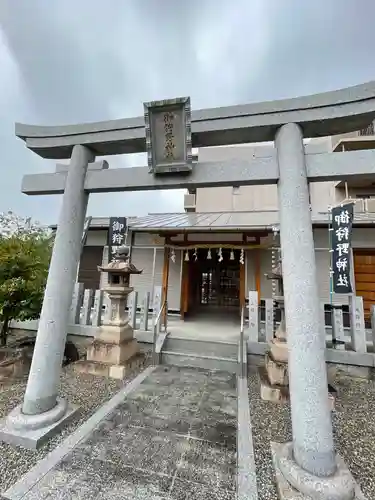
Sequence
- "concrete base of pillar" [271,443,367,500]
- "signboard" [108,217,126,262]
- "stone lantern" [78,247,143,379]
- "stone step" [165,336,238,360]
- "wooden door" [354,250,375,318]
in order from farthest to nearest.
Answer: "wooden door" [354,250,375,318] → "signboard" [108,217,126,262] → "stone step" [165,336,238,360] → "stone lantern" [78,247,143,379] → "concrete base of pillar" [271,443,367,500]

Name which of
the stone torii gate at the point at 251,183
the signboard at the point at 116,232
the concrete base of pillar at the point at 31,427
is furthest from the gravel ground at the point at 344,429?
the signboard at the point at 116,232

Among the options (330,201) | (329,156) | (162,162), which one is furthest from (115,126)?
(330,201)

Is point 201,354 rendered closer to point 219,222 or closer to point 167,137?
point 167,137

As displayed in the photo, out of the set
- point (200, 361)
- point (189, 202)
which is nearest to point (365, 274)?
point (200, 361)

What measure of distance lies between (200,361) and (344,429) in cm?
286

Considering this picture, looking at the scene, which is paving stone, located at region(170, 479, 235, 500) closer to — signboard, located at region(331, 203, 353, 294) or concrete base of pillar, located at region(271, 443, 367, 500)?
concrete base of pillar, located at region(271, 443, 367, 500)

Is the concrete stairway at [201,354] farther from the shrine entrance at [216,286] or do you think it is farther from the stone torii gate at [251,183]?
the shrine entrance at [216,286]

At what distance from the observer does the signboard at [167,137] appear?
10.0ft

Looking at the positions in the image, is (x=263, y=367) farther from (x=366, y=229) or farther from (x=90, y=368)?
(x=366, y=229)

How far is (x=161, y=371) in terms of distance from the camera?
206 inches

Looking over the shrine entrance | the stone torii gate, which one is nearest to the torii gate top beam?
the stone torii gate

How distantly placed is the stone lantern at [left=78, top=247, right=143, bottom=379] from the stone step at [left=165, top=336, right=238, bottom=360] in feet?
2.72

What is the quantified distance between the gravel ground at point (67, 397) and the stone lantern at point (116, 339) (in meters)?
0.21

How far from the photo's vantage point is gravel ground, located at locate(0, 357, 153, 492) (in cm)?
245
